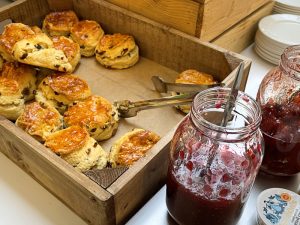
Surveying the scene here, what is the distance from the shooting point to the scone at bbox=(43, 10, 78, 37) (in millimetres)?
1271

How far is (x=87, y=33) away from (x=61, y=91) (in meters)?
0.30

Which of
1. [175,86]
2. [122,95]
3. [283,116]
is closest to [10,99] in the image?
[122,95]

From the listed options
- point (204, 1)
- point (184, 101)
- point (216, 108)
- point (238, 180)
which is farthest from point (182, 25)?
point (238, 180)

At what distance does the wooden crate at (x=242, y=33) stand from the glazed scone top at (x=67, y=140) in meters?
0.53

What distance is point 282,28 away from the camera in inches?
50.6

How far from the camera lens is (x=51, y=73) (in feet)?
3.62

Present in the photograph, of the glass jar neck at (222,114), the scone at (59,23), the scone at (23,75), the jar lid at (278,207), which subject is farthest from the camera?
the scone at (59,23)

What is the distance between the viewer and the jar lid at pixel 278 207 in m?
0.67

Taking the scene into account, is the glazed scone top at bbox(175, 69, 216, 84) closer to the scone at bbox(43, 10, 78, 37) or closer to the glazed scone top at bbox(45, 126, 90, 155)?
the glazed scone top at bbox(45, 126, 90, 155)

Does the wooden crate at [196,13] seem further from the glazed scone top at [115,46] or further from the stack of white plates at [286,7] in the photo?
the stack of white plates at [286,7]

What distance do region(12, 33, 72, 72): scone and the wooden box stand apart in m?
0.16

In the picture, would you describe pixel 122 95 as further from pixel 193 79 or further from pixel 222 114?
pixel 222 114

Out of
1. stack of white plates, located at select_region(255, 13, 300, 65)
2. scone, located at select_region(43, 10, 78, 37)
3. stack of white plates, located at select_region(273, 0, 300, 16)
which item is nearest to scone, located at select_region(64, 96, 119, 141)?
scone, located at select_region(43, 10, 78, 37)

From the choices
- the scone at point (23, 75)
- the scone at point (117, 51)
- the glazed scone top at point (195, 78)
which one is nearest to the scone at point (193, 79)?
the glazed scone top at point (195, 78)
